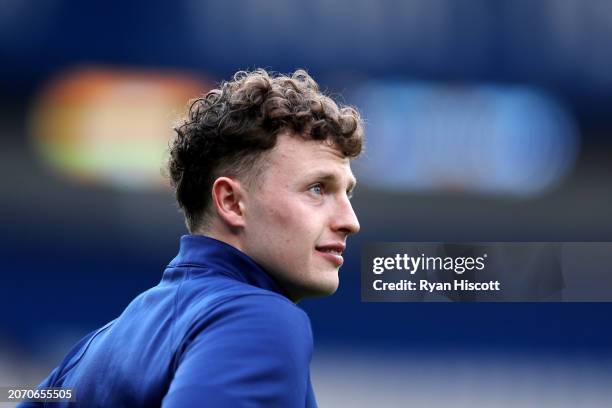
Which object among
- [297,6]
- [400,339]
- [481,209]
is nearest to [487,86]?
[481,209]

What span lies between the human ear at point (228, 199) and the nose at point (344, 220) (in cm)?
13

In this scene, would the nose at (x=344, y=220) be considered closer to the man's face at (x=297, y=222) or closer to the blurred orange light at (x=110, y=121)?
the man's face at (x=297, y=222)

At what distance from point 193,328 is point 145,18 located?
2327mm

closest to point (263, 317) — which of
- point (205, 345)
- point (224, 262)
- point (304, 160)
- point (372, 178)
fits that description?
point (205, 345)

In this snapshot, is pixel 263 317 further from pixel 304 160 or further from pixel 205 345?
pixel 304 160

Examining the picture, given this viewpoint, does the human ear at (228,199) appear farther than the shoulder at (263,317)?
Yes

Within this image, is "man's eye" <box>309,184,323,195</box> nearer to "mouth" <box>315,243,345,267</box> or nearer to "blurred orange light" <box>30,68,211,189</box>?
"mouth" <box>315,243,345,267</box>

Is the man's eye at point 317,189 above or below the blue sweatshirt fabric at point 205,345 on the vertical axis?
above

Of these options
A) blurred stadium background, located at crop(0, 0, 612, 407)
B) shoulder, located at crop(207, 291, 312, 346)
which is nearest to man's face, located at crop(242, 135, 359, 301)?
shoulder, located at crop(207, 291, 312, 346)

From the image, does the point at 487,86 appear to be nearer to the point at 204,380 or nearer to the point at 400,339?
the point at 400,339

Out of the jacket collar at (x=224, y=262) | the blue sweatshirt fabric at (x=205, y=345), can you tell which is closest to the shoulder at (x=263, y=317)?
the blue sweatshirt fabric at (x=205, y=345)

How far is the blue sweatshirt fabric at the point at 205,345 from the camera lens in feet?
2.82

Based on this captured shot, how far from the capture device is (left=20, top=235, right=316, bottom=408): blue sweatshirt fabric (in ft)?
2.82

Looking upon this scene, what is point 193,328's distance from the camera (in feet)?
3.04
